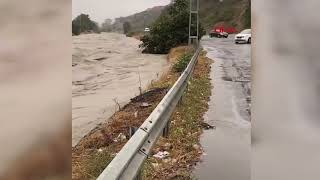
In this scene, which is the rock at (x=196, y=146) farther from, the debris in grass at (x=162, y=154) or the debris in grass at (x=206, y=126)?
the debris in grass at (x=206, y=126)

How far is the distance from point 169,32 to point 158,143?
1917 centimetres

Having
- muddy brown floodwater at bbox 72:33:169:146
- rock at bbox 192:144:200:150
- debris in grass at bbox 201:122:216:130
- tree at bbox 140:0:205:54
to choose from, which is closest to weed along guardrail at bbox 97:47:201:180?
rock at bbox 192:144:200:150

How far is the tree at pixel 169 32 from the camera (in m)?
23.2

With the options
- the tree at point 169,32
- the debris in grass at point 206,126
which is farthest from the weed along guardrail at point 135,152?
the tree at point 169,32

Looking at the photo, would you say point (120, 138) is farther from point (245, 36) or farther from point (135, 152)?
point (245, 36)

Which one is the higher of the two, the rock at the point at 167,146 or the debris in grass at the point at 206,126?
the debris in grass at the point at 206,126

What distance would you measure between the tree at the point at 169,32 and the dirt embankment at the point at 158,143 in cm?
1397

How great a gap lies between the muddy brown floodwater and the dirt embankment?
0.58 m
